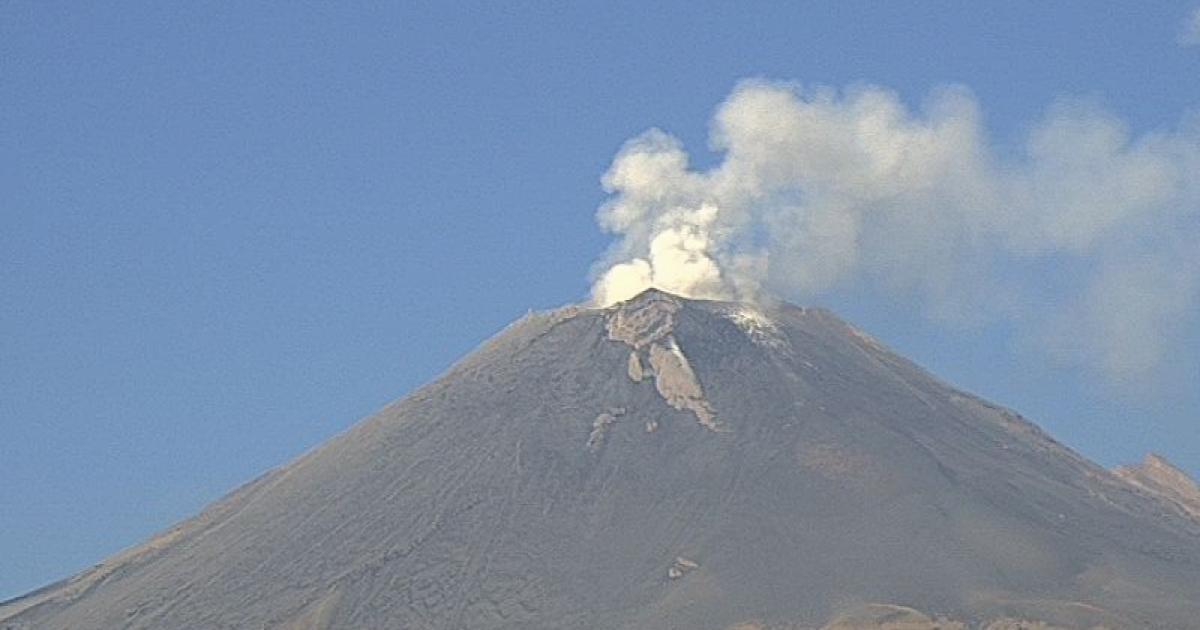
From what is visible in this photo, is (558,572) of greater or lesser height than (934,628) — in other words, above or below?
above

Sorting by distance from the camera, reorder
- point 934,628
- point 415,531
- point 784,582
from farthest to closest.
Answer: point 415,531
point 784,582
point 934,628

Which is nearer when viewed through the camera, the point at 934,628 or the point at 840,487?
the point at 934,628

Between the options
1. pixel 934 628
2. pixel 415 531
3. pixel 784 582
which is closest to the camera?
pixel 934 628

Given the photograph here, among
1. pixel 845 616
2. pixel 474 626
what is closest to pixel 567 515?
pixel 474 626

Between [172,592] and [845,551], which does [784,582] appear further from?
[172,592]

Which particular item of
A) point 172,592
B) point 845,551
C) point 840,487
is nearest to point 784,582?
point 845,551

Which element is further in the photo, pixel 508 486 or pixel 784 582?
pixel 508 486

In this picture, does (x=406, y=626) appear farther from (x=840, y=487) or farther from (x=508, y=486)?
(x=840, y=487)

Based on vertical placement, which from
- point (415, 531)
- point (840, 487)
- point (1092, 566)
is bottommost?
point (1092, 566)

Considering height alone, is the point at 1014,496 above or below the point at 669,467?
below
